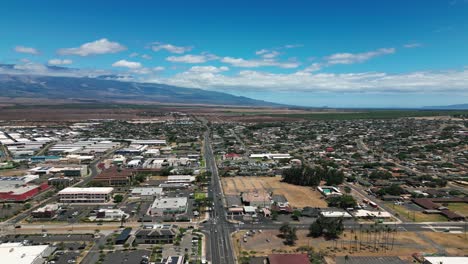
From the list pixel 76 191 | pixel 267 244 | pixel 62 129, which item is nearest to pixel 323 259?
pixel 267 244

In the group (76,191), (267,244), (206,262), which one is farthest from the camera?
(76,191)

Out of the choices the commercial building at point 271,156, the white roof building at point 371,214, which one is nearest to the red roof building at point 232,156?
the commercial building at point 271,156

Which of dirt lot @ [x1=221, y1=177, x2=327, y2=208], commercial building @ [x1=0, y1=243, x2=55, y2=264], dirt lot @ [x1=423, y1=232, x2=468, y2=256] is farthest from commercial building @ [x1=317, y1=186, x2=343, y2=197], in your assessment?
commercial building @ [x1=0, y1=243, x2=55, y2=264]

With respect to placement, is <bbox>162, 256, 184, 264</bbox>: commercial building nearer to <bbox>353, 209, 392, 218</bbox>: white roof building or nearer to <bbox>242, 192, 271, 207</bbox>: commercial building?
<bbox>242, 192, 271, 207</bbox>: commercial building

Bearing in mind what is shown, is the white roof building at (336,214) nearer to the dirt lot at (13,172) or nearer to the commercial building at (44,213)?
the commercial building at (44,213)

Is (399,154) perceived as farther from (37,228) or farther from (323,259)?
(37,228)

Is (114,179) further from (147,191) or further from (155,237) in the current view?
(155,237)

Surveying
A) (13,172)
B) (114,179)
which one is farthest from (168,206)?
(13,172)
